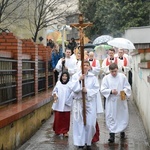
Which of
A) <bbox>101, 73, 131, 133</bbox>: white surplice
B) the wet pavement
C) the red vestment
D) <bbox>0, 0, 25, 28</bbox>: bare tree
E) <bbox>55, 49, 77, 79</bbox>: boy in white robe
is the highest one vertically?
<bbox>0, 0, 25, 28</bbox>: bare tree

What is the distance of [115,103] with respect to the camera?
8812 millimetres

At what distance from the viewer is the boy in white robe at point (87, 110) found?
26.6ft

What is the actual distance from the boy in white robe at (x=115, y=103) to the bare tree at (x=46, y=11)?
54.2ft

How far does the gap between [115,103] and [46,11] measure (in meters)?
17.9

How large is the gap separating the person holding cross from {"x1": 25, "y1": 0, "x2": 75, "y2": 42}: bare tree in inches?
673

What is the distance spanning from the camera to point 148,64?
8.55 metres

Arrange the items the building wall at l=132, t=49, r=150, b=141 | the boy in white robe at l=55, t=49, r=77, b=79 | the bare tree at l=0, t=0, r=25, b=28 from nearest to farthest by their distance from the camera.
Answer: the building wall at l=132, t=49, r=150, b=141 < the boy in white robe at l=55, t=49, r=77, b=79 < the bare tree at l=0, t=0, r=25, b=28

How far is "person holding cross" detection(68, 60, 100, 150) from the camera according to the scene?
319 inches

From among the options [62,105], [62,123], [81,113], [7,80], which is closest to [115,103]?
[81,113]

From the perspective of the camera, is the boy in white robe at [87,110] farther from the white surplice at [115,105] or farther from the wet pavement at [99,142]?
the white surplice at [115,105]

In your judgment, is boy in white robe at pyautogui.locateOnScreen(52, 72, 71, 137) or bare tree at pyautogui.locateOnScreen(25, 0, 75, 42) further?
bare tree at pyautogui.locateOnScreen(25, 0, 75, 42)

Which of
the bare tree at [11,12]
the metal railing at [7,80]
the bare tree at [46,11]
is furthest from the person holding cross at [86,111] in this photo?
the bare tree at [46,11]

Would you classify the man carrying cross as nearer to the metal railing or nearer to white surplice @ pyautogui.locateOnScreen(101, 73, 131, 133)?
white surplice @ pyautogui.locateOnScreen(101, 73, 131, 133)

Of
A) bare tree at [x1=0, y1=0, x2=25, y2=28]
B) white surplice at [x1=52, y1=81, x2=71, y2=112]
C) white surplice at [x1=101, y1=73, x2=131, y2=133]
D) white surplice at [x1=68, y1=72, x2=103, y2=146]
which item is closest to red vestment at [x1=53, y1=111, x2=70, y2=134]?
white surplice at [x1=52, y1=81, x2=71, y2=112]
